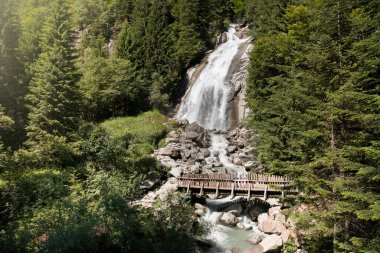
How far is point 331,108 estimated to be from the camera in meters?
14.1

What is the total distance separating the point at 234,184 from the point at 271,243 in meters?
6.38

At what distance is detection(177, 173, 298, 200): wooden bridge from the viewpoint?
2348cm

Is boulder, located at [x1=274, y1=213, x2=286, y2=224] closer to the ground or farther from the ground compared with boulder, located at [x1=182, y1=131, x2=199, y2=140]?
closer to the ground

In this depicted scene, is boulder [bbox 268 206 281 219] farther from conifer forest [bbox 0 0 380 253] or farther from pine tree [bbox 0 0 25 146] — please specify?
pine tree [bbox 0 0 25 146]

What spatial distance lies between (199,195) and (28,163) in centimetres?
1404

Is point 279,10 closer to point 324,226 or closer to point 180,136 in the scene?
point 180,136

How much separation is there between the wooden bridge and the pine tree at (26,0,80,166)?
1078 centimetres

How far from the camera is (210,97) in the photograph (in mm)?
43219

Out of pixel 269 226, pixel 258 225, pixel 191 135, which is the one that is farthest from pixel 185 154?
pixel 269 226

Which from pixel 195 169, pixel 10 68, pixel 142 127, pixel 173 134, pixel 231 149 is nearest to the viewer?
pixel 195 169

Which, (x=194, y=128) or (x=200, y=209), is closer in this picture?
(x=200, y=209)

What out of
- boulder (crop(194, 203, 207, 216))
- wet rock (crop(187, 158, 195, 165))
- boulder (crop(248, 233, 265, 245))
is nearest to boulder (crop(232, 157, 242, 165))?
wet rock (crop(187, 158, 195, 165))

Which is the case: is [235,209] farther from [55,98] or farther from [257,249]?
[55,98]

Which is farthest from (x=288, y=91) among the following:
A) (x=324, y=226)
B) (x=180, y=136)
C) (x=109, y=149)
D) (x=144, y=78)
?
(x=144, y=78)
